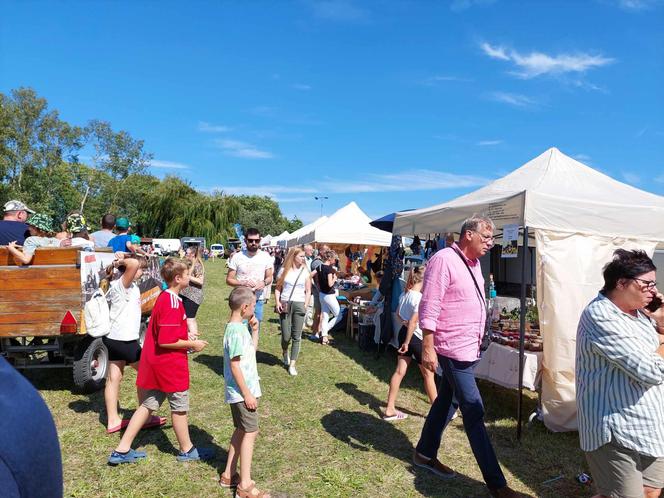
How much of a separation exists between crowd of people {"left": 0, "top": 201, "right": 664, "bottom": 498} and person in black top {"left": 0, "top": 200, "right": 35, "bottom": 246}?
0.04 ft

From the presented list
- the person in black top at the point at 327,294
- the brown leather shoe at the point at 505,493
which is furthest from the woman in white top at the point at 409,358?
the person in black top at the point at 327,294

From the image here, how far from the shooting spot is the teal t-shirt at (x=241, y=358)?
3.24 meters

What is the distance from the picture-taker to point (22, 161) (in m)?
37.0

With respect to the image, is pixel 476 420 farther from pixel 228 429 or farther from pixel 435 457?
pixel 228 429

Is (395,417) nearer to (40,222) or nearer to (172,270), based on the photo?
(172,270)

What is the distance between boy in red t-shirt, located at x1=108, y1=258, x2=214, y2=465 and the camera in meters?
3.62

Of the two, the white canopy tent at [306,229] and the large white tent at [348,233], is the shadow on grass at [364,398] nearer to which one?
the large white tent at [348,233]

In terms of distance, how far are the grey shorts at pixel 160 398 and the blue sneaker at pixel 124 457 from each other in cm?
46

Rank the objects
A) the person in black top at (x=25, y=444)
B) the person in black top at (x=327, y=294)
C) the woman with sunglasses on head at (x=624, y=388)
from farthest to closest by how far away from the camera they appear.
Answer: the person in black top at (x=327, y=294) < the woman with sunglasses on head at (x=624, y=388) < the person in black top at (x=25, y=444)

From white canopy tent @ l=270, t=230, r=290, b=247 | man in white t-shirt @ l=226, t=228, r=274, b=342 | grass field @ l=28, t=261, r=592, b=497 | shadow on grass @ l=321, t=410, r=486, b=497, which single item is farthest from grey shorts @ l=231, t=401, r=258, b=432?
white canopy tent @ l=270, t=230, r=290, b=247

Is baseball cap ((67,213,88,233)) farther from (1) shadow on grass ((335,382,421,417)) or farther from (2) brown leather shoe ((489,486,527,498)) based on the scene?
(2) brown leather shoe ((489,486,527,498))

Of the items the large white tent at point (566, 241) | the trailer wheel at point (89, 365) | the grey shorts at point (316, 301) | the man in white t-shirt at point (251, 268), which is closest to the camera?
the large white tent at point (566, 241)

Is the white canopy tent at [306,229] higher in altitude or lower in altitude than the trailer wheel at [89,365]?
higher

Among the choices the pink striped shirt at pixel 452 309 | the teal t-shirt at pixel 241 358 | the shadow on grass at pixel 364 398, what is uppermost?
the pink striped shirt at pixel 452 309
